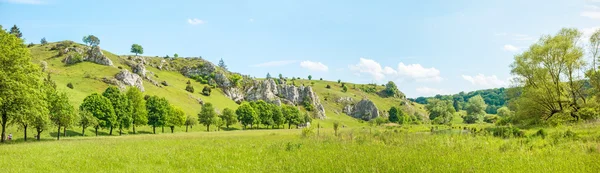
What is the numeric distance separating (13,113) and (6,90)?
461 centimetres

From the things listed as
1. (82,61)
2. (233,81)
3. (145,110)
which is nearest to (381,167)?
(145,110)

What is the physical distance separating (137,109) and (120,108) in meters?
A: 6.92

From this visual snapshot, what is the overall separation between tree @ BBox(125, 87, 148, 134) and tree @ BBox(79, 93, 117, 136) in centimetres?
845

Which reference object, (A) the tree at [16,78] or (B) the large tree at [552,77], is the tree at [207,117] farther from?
(B) the large tree at [552,77]

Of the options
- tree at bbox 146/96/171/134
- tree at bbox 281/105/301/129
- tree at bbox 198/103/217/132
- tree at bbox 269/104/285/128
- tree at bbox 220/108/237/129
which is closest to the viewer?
tree at bbox 146/96/171/134

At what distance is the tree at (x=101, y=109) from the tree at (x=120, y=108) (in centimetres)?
199

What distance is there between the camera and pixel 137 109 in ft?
266

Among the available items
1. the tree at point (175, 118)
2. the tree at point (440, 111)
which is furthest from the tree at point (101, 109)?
the tree at point (440, 111)

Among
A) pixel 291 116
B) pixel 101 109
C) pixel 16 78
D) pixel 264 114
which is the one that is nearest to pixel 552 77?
pixel 16 78

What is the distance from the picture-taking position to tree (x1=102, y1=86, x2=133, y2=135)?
238ft

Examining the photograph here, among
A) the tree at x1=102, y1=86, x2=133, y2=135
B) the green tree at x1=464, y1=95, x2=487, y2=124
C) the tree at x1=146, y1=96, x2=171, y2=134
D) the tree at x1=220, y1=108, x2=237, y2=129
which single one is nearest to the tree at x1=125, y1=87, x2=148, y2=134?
the tree at x1=102, y1=86, x2=133, y2=135

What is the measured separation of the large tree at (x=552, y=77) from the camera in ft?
163

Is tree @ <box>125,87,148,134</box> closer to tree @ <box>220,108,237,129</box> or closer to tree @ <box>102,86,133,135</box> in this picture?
tree @ <box>102,86,133,135</box>

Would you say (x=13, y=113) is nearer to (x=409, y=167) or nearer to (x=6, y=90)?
(x=6, y=90)
